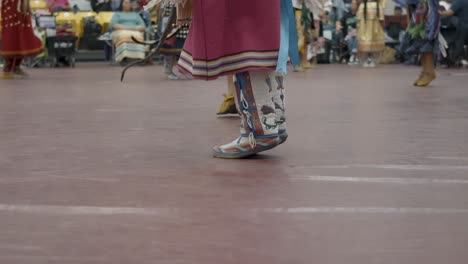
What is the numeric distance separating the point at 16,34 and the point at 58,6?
22.2 ft

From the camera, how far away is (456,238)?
2.87 meters

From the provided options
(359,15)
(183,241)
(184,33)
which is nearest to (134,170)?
(183,241)

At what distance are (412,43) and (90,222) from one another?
25.5 ft

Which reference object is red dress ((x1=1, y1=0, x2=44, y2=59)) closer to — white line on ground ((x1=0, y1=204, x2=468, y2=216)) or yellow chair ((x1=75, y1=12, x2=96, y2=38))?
yellow chair ((x1=75, y1=12, x2=96, y2=38))

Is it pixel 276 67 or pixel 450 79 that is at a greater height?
pixel 276 67

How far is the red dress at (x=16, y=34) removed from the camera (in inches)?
503

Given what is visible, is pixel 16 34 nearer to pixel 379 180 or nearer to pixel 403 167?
pixel 403 167

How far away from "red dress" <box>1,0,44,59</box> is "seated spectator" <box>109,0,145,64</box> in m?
5.36

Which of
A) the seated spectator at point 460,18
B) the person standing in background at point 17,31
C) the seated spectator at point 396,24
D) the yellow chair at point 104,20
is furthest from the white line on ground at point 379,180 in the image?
the seated spectator at point 396,24

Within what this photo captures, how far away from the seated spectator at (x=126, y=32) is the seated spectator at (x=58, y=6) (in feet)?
4.74

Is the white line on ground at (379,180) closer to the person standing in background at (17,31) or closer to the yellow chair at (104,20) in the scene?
the person standing in background at (17,31)

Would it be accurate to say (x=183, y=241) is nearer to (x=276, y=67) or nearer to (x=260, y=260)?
(x=260, y=260)

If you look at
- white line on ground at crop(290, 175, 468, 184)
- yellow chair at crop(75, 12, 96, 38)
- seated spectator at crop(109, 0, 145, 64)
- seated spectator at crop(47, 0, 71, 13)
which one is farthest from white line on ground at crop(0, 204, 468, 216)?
Answer: seated spectator at crop(47, 0, 71, 13)

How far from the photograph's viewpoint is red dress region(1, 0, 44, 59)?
12.8 m
